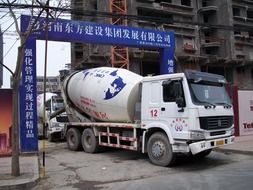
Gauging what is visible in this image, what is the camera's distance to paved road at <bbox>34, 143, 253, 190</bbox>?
11242mm

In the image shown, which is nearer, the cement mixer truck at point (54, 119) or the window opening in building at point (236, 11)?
the cement mixer truck at point (54, 119)

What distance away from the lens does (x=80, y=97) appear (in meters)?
18.8

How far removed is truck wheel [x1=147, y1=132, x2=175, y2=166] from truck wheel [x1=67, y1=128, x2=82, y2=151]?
201 inches

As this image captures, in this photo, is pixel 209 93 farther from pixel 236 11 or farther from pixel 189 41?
pixel 236 11

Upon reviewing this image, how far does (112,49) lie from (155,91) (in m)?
32.5

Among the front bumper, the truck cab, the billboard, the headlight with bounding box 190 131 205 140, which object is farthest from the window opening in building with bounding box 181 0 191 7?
the headlight with bounding box 190 131 205 140

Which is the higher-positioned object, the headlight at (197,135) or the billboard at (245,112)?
the billboard at (245,112)

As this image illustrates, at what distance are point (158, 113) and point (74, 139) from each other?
6.03 metres

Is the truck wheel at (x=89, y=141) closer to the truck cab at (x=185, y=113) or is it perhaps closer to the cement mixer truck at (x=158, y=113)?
the cement mixer truck at (x=158, y=113)

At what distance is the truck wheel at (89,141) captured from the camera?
17.9m

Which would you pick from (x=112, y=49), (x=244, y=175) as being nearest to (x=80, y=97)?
(x=244, y=175)

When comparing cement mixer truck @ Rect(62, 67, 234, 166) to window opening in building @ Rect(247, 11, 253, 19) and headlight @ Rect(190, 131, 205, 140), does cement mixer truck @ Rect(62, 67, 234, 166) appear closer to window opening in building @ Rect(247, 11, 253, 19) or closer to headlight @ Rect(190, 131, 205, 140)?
headlight @ Rect(190, 131, 205, 140)

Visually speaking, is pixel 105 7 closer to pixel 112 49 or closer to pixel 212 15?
pixel 112 49

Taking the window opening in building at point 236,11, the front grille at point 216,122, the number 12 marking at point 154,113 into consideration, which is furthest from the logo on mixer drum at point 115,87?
the window opening in building at point 236,11
